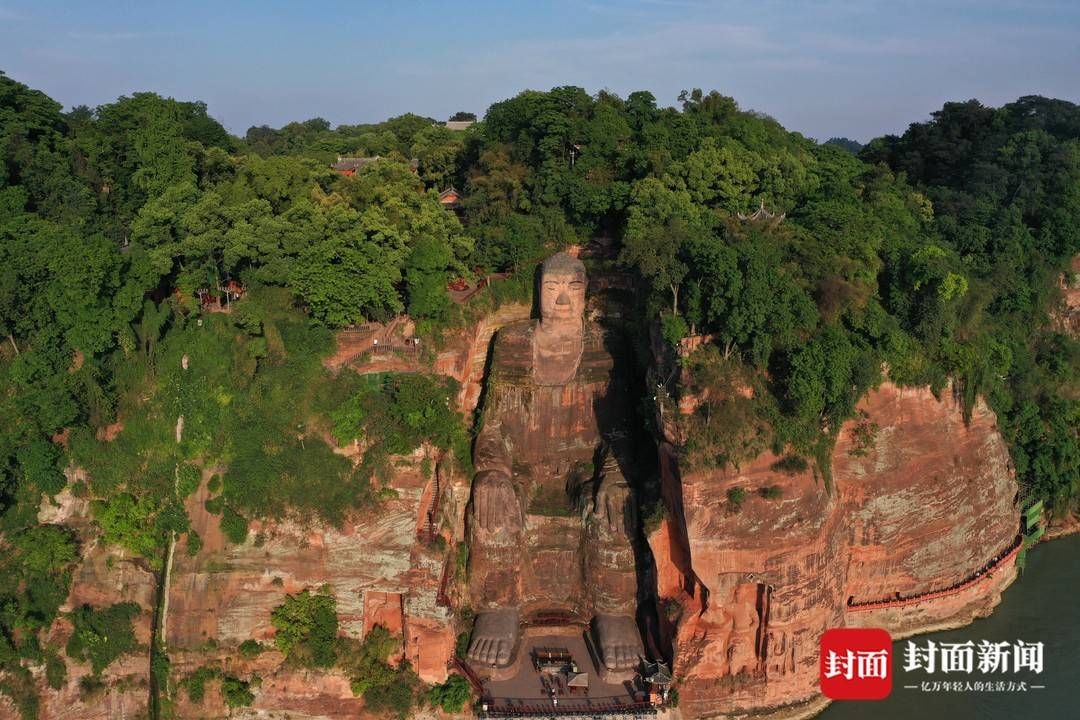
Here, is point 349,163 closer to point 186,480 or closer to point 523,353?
point 523,353

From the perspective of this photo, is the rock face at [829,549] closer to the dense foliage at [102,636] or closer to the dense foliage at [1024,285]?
the dense foliage at [1024,285]

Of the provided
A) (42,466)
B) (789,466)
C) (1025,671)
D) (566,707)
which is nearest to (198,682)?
(42,466)

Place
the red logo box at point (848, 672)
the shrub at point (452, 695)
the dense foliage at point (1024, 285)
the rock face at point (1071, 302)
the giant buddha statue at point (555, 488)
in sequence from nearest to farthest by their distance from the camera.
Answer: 1. the shrub at point (452, 695)
2. the red logo box at point (848, 672)
3. the giant buddha statue at point (555, 488)
4. the dense foliage at point (1024, 285)
5. the rock face at point (1071, 302)

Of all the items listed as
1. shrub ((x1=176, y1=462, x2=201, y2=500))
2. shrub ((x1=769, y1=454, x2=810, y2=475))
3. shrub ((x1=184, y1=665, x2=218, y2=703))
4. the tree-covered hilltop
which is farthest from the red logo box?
shrub ((x1=176, y1=462, x2=201, y2=500))

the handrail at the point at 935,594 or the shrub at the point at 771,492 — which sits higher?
the shrub at the point at 771,492

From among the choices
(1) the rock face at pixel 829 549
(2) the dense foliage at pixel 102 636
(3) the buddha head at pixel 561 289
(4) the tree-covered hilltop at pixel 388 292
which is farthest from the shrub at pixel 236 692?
(3) the buddha head at pixel 561 289

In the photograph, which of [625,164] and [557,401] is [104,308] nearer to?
[557,401]
